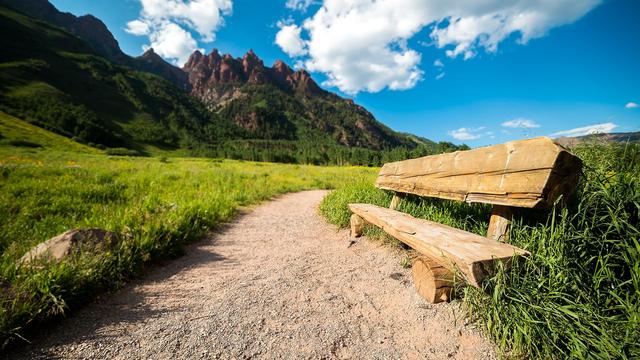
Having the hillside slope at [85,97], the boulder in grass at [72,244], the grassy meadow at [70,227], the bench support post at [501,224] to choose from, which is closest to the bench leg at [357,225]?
the bench support post at [501,224]

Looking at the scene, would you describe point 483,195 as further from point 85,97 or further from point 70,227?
point 85,97

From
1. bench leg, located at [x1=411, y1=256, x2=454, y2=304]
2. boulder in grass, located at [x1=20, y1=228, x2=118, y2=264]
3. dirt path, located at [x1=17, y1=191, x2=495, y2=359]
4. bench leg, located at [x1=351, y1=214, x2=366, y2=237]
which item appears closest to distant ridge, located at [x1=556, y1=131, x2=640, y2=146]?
bench leg, located at [x1=411, y1=256, x2=454, y2=304]

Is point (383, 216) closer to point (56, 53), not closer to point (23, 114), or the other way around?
point (23, 114)

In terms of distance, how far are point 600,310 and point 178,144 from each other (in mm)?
145267

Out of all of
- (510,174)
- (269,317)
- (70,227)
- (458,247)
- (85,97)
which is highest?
(85,97)

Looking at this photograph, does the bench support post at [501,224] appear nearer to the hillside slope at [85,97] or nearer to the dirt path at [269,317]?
the dirt path at [269,317]

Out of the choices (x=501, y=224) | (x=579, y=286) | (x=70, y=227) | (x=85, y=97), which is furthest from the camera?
(x=85, y=97)

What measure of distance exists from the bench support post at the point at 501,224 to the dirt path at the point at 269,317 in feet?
2.85

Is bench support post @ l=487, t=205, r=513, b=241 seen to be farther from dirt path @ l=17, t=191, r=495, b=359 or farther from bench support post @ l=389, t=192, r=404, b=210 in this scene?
bench support post @ l=389, t=192, r=404, b=210

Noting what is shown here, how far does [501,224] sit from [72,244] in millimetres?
4963

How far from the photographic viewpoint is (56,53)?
126 metres

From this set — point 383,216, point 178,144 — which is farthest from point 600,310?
point 178,144

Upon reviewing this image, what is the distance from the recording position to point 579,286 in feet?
6.51

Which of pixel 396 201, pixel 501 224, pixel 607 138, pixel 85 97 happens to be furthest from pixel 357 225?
pixel 85 97
